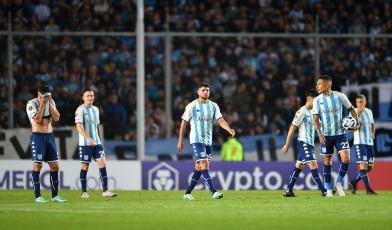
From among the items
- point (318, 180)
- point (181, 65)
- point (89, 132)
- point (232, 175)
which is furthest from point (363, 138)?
point (181, 65)

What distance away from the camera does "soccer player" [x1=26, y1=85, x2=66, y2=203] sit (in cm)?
1145

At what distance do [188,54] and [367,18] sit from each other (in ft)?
17.1

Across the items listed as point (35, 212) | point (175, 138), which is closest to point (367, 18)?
point (175, 138)

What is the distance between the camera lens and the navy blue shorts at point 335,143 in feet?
40.9

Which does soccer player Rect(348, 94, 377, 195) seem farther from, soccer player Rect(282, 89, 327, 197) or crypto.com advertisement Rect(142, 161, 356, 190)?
crypto.com advertisement Rect(142, 161, 356, 190)

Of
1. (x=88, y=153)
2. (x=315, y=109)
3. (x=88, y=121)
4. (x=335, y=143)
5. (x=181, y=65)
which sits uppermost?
(x=181, y=65)

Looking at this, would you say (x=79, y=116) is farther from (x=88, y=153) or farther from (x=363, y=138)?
(x=363, y=138)

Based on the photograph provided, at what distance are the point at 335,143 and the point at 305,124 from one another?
0.74m

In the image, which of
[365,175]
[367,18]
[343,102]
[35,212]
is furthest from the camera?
[367,18]

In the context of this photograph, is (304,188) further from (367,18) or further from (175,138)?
(367,18)

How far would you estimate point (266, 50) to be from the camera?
19.3 meters

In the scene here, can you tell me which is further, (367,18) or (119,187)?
(367,18)

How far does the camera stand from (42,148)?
1175 cm

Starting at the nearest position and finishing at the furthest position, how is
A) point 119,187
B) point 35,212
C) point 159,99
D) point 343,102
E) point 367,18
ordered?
point 35,212 → point 343,102 → point 119,187 → point 159,99 → point 367,18
